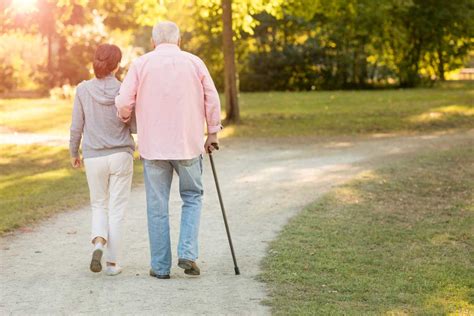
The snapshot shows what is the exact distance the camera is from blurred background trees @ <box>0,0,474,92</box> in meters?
38.9

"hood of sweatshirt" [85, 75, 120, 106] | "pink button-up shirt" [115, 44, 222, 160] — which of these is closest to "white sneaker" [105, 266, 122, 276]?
"pink button-up shirt" [115, 44, 222, 160]

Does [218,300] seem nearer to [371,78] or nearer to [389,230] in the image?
[389,230]

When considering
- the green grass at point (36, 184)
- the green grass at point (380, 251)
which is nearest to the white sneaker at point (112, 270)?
the green grass at point (380, 251)

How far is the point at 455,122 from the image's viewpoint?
23422 millimetres

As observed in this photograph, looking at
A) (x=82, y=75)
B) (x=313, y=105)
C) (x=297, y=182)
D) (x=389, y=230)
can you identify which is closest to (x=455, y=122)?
(x=313, y=105)

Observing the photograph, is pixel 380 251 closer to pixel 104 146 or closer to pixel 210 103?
pixel 210 103

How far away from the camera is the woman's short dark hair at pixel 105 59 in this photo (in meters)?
7.53

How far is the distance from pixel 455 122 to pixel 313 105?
8.67 metres

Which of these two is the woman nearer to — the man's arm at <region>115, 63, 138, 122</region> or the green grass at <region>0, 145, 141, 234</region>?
the man's arm at <region>115, 63, 138, 122</region>

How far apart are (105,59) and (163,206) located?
1220 millimetres

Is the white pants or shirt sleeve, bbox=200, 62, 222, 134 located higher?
shirt sleeve, bbox=200, 62, 222, 134

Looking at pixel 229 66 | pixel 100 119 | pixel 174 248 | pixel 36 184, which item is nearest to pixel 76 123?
pixel 100 119

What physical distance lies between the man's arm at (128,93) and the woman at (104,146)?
0.72 ft

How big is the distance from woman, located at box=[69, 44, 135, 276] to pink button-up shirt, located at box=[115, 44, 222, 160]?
231mm
